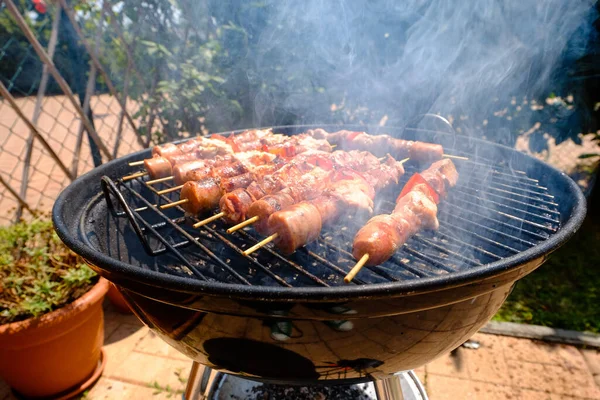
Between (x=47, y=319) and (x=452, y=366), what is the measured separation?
337cm

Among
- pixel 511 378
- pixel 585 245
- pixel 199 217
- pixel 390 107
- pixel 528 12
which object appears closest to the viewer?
pixel 199 217

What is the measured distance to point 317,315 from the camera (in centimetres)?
133

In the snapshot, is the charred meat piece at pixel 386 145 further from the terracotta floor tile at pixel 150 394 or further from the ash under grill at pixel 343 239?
the terracotta floor tile at pixel 150 394

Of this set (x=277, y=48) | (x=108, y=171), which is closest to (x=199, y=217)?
(x=108, y=171)

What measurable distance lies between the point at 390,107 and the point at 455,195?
10.9 ft

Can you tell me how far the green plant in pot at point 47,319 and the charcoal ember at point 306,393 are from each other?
59.4 inches

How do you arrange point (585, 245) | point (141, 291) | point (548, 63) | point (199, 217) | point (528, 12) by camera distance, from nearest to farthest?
point (141, 291) → point (199, 217) → point (528, 12) → point (548, 63) → point (585, 245)

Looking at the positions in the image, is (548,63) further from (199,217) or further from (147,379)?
(147,379)

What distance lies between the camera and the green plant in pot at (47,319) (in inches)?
111

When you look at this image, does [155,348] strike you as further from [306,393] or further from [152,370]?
[306,393]

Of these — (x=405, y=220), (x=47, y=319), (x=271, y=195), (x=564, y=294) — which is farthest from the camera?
(x=564, y=294)

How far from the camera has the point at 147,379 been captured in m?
3.28

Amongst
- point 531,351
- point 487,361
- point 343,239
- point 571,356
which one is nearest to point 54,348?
point 343,239

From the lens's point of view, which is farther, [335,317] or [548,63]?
[548,63]
